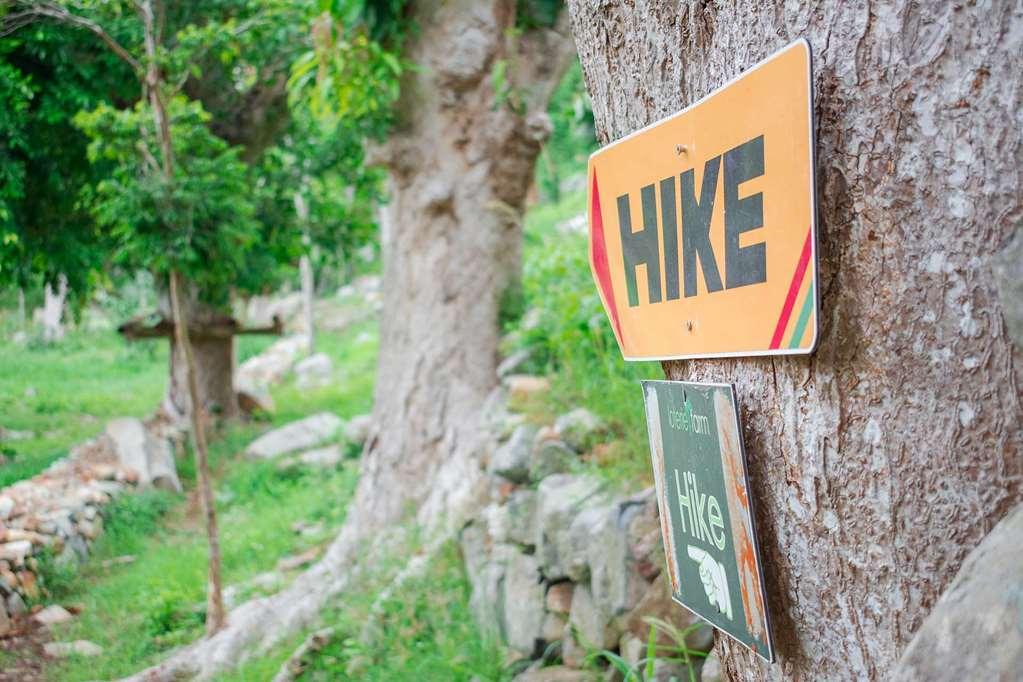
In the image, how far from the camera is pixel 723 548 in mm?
1489

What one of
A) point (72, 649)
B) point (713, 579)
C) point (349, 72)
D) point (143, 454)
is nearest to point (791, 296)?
point (713, 579)

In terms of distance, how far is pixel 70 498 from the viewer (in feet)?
19.6

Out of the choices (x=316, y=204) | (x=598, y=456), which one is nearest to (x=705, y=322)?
(x=598, y=456)

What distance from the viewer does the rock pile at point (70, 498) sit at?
4.85m

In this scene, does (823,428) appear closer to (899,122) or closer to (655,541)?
(899,122)

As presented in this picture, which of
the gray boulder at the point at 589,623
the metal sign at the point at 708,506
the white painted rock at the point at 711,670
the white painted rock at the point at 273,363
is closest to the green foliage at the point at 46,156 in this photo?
the gray boulder at the point at 589,623

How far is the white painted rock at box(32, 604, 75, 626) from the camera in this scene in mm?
4977

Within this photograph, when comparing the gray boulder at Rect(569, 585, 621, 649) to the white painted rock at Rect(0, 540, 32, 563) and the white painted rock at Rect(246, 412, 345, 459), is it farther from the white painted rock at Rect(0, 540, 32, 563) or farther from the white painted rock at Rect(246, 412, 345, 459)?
the white painted rock at Rect(246, 412, 345, 459)

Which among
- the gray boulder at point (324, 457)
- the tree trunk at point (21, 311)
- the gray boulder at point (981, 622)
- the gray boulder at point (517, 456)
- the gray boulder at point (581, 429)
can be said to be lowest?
the gray boulder at point (324, 457)

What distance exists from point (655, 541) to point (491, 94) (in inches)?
149

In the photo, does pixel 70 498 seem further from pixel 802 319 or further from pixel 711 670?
pixel 802 319

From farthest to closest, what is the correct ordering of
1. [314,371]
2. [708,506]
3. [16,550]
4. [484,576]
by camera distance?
1. [314,371]
2. [16,550]
3. [484,576]
4. [708,506]

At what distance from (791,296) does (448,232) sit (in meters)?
4.94

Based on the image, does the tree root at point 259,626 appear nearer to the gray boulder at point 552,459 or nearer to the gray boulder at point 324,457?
the gray boulder at point 552,459
